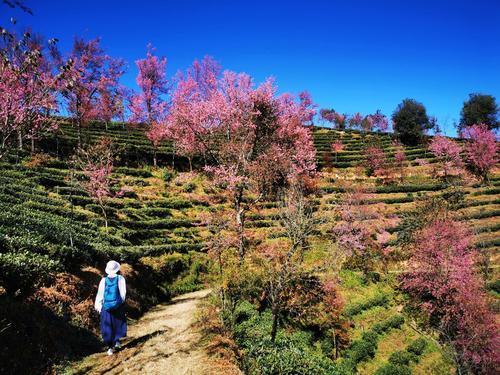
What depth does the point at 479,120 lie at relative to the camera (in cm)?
7206

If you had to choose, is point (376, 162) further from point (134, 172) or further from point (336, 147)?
point (134, 172)

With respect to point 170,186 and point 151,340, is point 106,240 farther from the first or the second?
point 170,186

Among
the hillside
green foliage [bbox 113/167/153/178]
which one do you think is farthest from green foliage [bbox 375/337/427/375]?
green foliage [bbox 113/167/153/178]

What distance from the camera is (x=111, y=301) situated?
812cm

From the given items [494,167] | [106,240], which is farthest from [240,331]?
[494,167]

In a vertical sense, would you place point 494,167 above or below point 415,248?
above

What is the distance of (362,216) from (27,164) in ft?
105

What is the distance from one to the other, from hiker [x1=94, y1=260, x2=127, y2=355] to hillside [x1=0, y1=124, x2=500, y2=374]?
3.84 ft

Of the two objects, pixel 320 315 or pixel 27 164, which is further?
pixel 27 164

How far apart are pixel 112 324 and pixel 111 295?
0.72 meters

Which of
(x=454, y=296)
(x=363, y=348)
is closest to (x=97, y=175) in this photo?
(x=363, y=348)

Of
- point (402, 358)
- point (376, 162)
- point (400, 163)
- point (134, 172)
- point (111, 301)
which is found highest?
point (376, 162)

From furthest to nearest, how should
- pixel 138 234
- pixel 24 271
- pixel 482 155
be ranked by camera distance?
pixel 482 155
pixel 138 234
pixel 24 271

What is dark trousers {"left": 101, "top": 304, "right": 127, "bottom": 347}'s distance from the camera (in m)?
8.19
